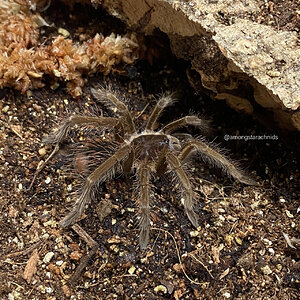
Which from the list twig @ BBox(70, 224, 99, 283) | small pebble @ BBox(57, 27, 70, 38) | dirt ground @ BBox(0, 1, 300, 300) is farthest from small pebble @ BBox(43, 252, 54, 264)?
small pebble @ BBox(57, 27, 70, 38)

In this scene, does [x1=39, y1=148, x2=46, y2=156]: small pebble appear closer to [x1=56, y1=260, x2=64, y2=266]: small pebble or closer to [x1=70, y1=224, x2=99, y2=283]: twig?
[x1=70, y1=224, x2=99, y2=283]: twig

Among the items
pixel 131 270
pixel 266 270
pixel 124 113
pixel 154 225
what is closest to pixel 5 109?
pixel 124 113

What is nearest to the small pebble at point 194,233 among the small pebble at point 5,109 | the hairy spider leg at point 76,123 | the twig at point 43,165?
the hairy spider leg at point 76,123

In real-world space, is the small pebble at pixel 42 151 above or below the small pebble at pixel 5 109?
below

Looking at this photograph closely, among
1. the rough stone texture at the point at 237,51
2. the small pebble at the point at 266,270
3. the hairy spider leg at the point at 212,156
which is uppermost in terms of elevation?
the rough stone texture at the point at 237,51

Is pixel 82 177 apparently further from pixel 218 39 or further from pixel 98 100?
pixel 218 39

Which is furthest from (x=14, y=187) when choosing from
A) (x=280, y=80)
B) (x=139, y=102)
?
(x=280, y=80)
